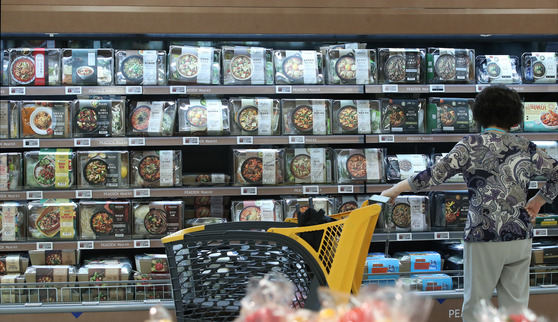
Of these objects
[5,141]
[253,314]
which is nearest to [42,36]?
[5,141]

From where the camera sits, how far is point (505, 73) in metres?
4.29

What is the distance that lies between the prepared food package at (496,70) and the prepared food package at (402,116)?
539 millimetres

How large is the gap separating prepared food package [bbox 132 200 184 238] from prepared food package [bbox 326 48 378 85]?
1510 millimetres

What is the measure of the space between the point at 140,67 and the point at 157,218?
1.12 m

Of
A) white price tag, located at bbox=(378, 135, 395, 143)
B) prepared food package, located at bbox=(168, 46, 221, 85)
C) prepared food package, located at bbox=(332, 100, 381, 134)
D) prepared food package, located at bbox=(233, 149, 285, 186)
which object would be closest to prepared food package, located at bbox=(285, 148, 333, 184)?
prepared food package, located at bbox=(233, 149, 285, 186)

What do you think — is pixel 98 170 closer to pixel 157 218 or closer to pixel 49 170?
pixel 49 170

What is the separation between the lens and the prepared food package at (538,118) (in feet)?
14.2

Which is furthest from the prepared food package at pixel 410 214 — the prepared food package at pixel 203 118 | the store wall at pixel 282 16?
the prepared food package at pixel 203 118

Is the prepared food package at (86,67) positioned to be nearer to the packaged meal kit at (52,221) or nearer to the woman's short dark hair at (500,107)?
the packaged meal kit at (52,221)

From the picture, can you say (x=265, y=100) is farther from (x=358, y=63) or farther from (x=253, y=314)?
(x=253, y=314)

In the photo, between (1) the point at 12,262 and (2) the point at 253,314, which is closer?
(2) the point at 253,314

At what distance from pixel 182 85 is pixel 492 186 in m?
2.32

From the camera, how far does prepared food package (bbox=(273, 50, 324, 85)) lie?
163 inches

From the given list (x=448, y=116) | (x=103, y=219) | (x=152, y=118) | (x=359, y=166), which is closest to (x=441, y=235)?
(x=359, y=166)
